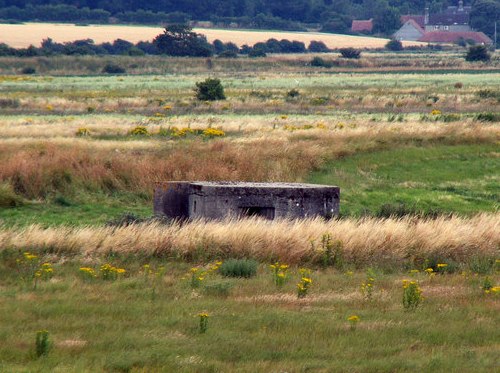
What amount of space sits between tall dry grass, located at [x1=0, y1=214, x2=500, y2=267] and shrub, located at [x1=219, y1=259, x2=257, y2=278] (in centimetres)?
138

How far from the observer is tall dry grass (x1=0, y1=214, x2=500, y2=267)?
16953 mm

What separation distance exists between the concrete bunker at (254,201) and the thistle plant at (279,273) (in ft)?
14.1

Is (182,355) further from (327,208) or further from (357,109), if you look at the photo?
(357,109)

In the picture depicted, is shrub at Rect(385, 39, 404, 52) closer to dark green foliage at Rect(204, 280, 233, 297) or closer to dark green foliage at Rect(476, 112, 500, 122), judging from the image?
dark green foliage at Rect(476, 112, 500, 122)

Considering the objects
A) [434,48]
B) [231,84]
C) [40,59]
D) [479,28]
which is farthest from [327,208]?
[479,28]

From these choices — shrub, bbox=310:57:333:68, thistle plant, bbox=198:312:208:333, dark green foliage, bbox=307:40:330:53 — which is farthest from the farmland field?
dark green foliage, bbox=307:40:330:53

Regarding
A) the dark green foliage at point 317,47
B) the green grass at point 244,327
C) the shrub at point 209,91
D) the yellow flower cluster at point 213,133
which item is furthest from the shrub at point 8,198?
the dark green foliage at point 317,47

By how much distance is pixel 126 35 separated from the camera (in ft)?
489

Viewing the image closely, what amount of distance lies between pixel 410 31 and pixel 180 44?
258 feet

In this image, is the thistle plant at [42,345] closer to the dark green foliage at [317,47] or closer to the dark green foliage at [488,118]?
the dark green foliage at [488,118]

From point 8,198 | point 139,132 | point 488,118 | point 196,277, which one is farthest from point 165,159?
point 488,118

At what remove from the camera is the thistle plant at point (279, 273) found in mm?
14695

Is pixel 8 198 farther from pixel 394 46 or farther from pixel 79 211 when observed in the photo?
pixel 394 46

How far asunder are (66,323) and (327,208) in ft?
33.5
